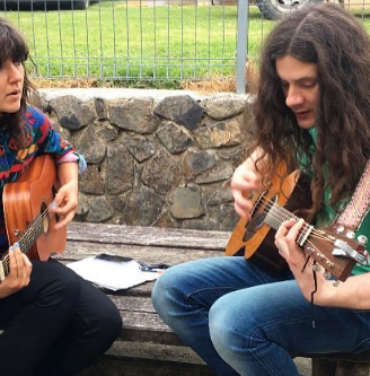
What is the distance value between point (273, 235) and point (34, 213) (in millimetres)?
A: 806

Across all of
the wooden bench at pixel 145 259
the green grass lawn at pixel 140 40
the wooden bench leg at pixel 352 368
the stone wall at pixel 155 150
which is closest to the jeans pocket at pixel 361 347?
the wooden bench leg at pixel 352 368

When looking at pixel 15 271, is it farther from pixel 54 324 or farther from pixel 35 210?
pixel 35 210

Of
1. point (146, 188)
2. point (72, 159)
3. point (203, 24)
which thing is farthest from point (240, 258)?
point (203, 24)

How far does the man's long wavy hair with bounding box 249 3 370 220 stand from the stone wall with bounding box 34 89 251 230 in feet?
7.00

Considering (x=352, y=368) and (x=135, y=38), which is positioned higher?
(x=135, y=38)

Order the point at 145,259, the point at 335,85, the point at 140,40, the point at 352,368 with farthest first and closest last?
the point at 140,40 → the point at 145,259 → the point at 352,368 → the point at 335,85

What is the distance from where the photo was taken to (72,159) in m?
2.97

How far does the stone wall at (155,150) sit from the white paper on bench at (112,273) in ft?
5.10

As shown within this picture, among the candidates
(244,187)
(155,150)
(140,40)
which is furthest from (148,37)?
(244,187)

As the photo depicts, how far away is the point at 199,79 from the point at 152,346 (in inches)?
72.0

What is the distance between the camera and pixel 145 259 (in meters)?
3.12

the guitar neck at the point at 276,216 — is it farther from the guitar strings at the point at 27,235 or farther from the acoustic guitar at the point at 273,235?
the guitar strings at the point at 27,235

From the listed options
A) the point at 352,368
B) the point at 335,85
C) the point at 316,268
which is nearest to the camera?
the point at 316,268

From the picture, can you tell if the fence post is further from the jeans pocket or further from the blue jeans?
the jeans pocket
